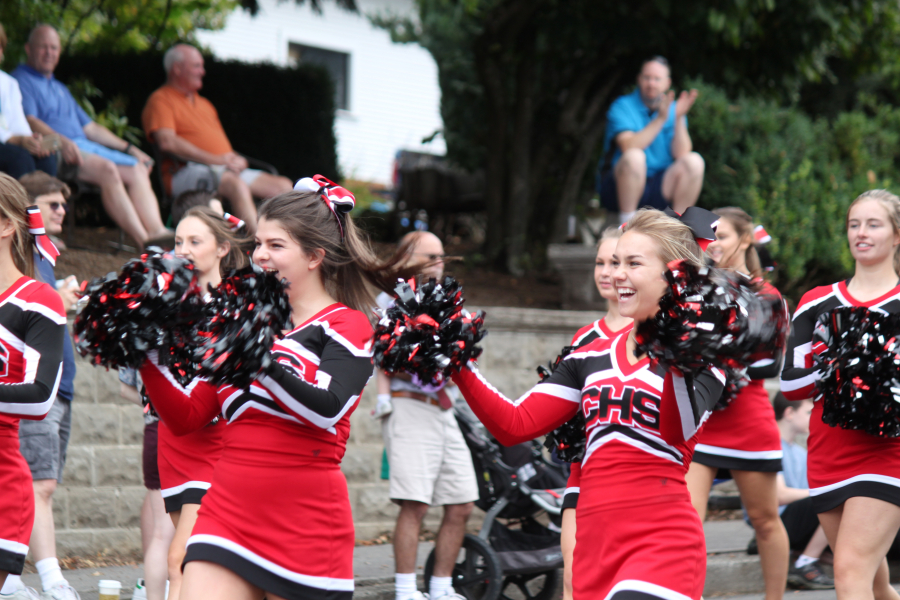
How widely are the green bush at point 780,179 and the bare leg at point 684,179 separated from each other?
1.33 m

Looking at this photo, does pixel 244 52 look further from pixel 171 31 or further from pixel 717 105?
pixel 717 105

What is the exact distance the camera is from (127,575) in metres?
5.65

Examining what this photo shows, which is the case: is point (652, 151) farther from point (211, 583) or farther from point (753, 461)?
point (211, 583)

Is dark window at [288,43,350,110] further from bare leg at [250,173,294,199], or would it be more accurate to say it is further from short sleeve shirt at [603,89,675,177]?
short sleeve shirt at [603,89,675,177]

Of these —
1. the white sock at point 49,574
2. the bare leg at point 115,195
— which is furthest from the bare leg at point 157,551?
the bare leg at point 115,195

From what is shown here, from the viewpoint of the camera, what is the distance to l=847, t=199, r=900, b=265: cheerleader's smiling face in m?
4.24

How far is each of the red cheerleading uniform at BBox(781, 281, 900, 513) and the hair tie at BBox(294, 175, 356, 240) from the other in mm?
2107

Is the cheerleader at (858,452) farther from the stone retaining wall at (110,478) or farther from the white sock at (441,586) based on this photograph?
the stone retaining wall at (110,478)

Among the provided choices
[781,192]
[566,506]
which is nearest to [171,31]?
[781,192]

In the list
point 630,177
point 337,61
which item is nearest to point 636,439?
point 630,177

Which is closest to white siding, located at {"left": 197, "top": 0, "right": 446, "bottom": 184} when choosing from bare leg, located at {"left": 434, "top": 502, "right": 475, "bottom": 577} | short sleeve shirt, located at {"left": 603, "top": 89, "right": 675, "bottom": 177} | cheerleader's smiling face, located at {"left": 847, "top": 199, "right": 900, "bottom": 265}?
short sleeve shirt, located at {"left": 603, "top": 89, "right": 675, "bottom": 177}

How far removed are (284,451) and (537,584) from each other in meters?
3.29

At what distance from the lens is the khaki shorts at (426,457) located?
17.6 feet

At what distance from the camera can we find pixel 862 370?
12.4 ft
